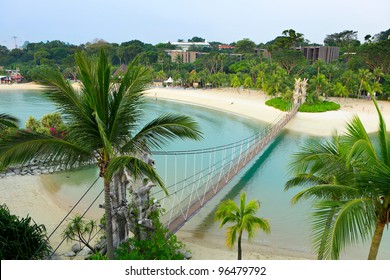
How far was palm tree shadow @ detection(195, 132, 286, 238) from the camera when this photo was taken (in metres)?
9.21

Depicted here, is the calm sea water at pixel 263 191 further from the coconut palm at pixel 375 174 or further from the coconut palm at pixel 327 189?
the coconut palm at pixel 375 174

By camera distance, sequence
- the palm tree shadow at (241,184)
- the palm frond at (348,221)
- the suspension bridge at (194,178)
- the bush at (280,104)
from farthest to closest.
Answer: the bush at (280,104), the palm tree shadow at (241,184), the suspension bridge at (194,178), the palm frond at (348,221)

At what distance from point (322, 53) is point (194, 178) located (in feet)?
137

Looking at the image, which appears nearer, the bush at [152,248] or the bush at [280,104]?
the bush at [152,248]

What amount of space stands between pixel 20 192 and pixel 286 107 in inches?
799

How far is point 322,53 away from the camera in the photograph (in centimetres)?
4822

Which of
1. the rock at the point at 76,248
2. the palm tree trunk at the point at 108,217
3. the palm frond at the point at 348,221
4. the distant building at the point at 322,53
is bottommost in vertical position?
the rock at the point at 76,248

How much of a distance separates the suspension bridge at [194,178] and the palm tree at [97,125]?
0.80m

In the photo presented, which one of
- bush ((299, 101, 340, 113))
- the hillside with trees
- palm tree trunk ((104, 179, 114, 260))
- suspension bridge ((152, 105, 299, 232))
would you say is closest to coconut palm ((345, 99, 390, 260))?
suspension bridge ((152, 105, 299, 232))

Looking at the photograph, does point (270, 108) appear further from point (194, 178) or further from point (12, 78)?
point (12, 78)

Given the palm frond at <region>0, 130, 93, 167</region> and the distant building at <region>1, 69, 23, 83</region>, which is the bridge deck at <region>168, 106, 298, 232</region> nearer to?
the palm frond at <region>0, 130, 93, 167</region>

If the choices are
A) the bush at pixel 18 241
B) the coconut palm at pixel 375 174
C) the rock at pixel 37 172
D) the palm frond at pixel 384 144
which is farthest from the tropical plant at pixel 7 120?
the rock at pixel 37 172

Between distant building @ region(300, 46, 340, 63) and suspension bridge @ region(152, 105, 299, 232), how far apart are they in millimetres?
31044

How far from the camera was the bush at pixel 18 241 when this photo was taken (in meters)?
5.68
